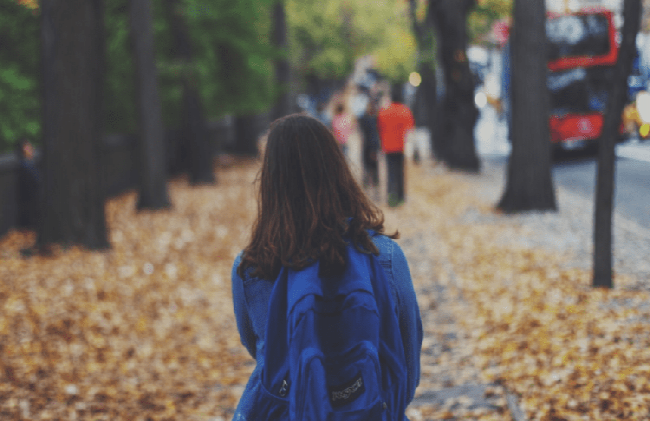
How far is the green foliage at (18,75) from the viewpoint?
1520 cm

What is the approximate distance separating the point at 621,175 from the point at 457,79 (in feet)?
20.9

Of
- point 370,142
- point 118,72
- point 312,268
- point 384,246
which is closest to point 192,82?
point 118,72

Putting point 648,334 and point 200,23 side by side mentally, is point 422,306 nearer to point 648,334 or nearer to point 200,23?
point 648,334

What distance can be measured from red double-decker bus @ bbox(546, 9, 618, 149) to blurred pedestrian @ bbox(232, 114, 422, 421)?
2067 centimetres

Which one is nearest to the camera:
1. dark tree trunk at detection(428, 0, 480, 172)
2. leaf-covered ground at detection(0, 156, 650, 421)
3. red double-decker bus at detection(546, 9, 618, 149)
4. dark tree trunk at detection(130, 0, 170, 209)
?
leaf-covered ground at detection(0, 156, 650, 421)

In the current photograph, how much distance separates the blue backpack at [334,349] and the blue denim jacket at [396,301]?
0.21 ft

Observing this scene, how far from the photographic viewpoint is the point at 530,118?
40.4 feet

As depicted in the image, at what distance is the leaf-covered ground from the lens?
5.31 m

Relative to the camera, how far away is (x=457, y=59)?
2083 centimetres

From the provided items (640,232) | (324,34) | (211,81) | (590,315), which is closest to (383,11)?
(324,34)

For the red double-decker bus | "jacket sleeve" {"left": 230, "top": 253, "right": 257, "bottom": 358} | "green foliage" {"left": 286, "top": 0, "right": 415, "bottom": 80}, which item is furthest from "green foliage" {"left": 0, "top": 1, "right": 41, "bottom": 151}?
"green foliage" {"left": 286, "top": 0, "right": 415, "bottom": 80}

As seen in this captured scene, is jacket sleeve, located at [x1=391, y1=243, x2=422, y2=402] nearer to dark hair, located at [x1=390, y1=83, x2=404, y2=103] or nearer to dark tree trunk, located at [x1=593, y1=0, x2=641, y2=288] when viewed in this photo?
dark tree trunk, located at [x1=593, y1=0, x2=641, y2=288]

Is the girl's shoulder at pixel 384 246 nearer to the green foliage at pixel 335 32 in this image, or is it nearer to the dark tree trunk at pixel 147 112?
the dark tree trunk at pixel 147 112

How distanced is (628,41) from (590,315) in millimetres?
2346
